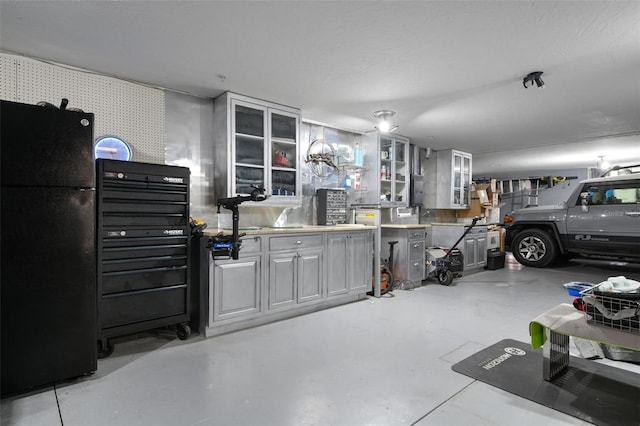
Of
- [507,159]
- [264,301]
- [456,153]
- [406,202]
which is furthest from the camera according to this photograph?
[507,159]

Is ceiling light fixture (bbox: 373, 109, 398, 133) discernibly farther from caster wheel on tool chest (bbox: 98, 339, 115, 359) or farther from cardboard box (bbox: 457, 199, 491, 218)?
caster wheel on tool chest (bbox: 98, 339, 115, 359)

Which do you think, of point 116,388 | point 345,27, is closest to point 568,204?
point 345,27

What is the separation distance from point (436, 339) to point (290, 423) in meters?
1.75

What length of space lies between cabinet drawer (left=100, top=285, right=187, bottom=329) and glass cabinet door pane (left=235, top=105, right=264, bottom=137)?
1.83 m

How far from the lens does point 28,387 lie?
2121mm

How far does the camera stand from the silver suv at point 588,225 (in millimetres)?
5367

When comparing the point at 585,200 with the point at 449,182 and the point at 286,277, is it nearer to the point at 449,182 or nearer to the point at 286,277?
the point at 449,182

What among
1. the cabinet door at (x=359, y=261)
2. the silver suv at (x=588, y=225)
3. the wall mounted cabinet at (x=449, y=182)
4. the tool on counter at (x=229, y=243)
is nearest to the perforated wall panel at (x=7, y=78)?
the tool on counter at (x=229, y=243)

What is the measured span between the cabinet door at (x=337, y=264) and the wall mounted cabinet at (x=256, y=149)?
0.68 m

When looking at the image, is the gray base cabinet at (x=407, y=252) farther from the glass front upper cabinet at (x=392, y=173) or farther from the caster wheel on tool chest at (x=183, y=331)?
the caster wheel on tool chest at (x=183, y=331)

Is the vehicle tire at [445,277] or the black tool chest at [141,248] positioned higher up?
the black tool chest at [141,248]

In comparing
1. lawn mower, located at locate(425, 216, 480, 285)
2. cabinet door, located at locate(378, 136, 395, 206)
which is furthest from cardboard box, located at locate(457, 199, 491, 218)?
cabinet door, located at locate(378, 136, 395, 206)

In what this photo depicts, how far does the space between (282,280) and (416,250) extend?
250cm

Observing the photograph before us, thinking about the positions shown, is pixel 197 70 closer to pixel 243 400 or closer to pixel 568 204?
pixel 243 400
